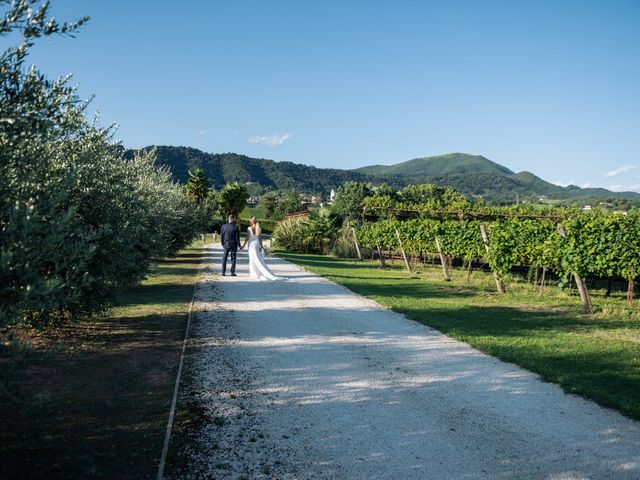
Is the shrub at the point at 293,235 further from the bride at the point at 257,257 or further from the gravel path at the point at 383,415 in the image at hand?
the gravel path at the point at 383,415

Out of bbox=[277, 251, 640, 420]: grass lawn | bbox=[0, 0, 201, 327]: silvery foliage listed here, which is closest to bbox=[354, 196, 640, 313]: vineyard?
bbox=[277, 251, 640, 420]: grass lawn

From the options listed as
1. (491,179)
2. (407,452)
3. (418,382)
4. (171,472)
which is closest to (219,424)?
(171,472)

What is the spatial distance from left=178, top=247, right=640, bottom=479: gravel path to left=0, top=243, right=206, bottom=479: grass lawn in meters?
0.52

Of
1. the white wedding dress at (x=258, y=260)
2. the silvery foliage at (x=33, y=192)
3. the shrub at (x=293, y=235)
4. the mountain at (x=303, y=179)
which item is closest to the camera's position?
the silvery foliage at (x=33, y=192)

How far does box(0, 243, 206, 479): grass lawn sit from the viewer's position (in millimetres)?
4066

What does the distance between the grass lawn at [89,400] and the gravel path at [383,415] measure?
0.52 meters

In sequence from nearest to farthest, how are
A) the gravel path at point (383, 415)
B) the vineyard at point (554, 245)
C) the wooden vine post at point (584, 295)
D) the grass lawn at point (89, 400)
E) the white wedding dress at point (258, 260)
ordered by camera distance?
1. the grass lawn at point (89, 400)
2. the gravel path at point (383, 415)
3. the wooden vine post at point (584, 295)
4. the vineyard at point (554, 245)
5. the white wedding dress at point (258, 260)

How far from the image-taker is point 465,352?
8.08 meters

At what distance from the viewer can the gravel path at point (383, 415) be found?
425 cm

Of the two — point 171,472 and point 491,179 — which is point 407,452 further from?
point 491,179

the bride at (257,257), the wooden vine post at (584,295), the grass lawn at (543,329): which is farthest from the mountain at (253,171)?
the wooden vine post at (584,295)

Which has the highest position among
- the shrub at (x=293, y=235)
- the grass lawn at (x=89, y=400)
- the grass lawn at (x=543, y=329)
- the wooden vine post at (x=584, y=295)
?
Result: the shrub at (x=293, y=235)

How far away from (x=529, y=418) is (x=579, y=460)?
36.3 inches

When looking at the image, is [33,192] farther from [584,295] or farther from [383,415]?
[584,295]
